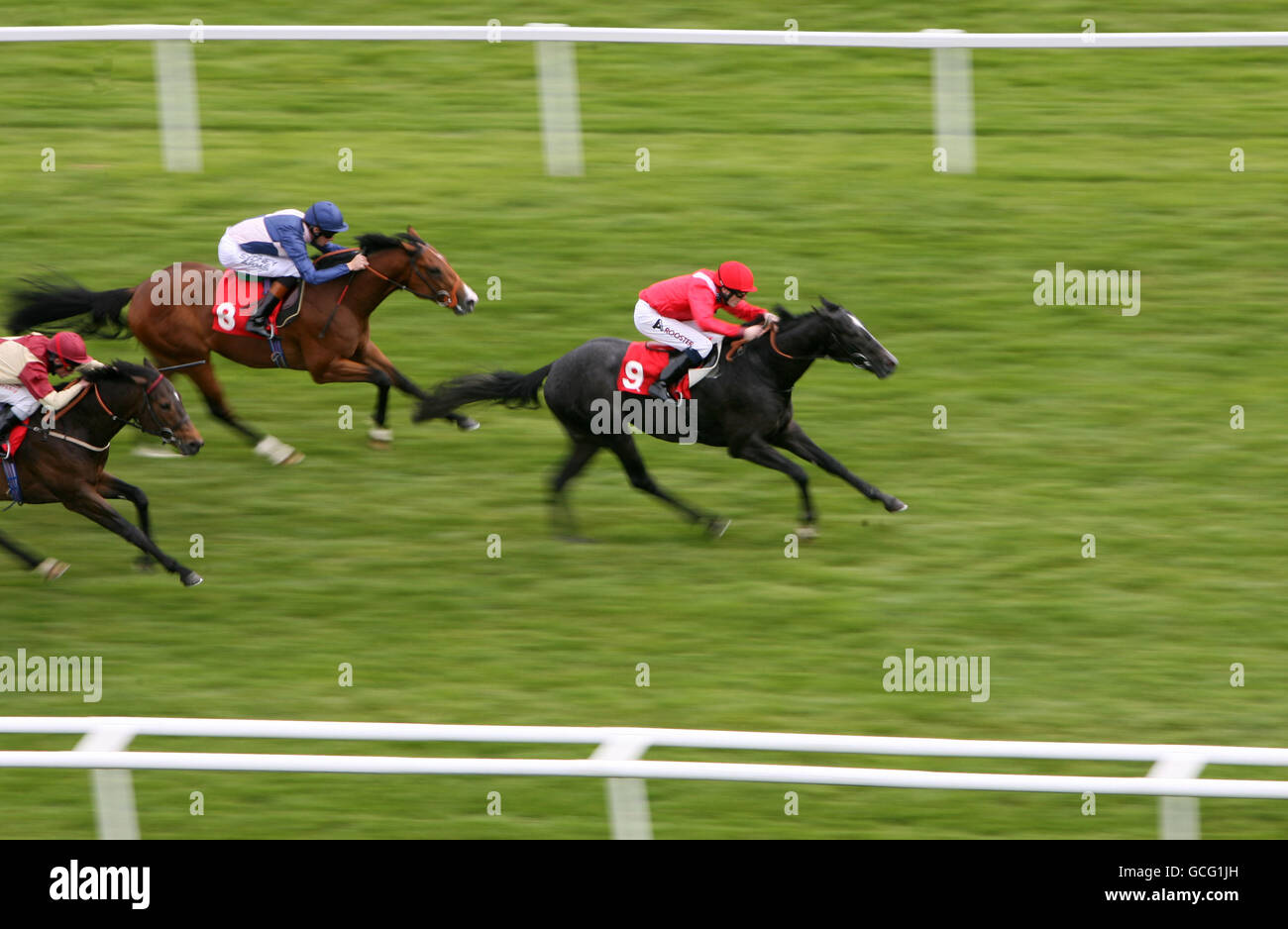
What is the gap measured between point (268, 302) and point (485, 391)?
1427mm

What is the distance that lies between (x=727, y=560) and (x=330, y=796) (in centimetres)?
275

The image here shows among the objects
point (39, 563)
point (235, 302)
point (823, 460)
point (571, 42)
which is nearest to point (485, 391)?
point (235, 302)

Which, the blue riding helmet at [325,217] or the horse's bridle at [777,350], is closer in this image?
the horse's bridle at [777,350]

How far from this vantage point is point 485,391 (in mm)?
9477

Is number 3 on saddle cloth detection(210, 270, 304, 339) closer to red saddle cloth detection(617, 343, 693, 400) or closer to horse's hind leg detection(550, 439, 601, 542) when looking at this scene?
horse's hind leg detection(550, 439, 601, 542)

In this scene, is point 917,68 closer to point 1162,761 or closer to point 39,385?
point 39,385

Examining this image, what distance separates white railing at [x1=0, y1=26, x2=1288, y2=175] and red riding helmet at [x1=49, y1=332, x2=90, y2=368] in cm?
379

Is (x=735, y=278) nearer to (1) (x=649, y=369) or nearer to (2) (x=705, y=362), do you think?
(2) (x=705, y=362)

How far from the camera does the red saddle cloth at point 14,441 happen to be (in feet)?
28.8

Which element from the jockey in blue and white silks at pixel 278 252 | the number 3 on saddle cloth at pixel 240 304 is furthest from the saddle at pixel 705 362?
the number 3 on saddle cloth at pixel 240 304

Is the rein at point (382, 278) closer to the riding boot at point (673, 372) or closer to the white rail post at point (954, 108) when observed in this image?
the riding boot at point (673, 372)

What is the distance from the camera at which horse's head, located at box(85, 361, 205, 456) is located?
8.80 m

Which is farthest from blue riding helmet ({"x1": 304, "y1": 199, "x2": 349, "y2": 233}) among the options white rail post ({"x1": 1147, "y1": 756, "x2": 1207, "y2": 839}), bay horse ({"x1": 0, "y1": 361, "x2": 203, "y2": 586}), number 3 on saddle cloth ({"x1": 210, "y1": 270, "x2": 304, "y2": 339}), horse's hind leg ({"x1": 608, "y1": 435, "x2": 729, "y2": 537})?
white rail post ({"x1": 1147, "y1": 756, "x2": 1207, "y2": 839})

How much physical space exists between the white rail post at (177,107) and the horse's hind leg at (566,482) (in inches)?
190
